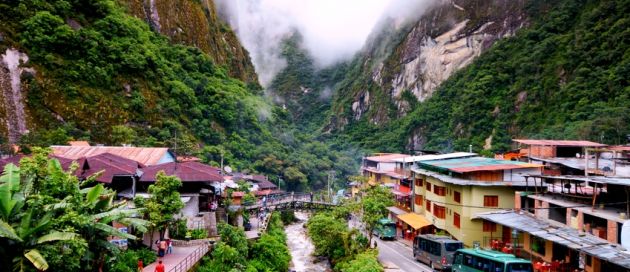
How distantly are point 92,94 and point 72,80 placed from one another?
243cm

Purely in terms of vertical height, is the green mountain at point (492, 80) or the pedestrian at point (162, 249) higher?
the green mountain at point (492, 80)

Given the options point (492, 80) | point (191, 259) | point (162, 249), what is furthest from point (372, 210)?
point (492, 80)

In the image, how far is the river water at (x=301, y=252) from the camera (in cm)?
3689

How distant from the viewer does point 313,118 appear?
182 metres

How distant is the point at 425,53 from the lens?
13662 centimetres

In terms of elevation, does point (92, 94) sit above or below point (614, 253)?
above

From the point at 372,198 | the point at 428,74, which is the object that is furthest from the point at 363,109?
the point at 372,198

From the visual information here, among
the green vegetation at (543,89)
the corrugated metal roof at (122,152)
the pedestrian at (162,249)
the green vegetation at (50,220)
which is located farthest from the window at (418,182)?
→ the green vegetation at (50,220)

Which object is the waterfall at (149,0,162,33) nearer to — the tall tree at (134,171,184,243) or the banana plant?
the tall tree at (134,171,184,243)

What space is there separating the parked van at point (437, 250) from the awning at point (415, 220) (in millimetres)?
6466

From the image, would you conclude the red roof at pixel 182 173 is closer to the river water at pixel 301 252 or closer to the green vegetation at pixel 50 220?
the green vegetation at pixel 50 220

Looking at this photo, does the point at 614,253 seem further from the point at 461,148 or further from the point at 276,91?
the point at 276,91

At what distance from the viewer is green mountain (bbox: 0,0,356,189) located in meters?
51.5

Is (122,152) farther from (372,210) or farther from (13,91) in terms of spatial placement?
(13,91)
